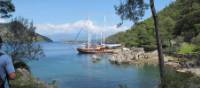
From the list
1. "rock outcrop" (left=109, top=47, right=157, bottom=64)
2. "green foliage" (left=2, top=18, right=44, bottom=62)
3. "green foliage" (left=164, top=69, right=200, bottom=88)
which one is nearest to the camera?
"green foliage" (left=164, top=69, right=200, bottom=88)

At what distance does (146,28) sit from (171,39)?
46.8ft

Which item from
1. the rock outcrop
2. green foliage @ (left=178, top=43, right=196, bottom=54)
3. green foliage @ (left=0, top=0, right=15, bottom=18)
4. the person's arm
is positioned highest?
green foliage @ (left=0, top=0, right=15, bottom=18)

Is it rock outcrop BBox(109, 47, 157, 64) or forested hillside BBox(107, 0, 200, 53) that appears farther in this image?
rock outcrop BBox(109, 47, 157, 64)

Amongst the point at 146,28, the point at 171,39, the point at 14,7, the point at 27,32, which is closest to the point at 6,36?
the point at 27,32

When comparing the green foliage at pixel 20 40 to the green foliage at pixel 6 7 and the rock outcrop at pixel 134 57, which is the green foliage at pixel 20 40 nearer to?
the green foliage at pixel 6 7

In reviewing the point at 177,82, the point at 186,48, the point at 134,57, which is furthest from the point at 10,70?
the point at 134,57

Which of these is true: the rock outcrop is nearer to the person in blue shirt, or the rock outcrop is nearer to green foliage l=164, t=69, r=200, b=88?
green foliage l=164, t=69, r=200, b=88

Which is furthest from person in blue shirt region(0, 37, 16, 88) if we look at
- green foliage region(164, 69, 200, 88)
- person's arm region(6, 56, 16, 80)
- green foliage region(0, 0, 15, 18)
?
green foliage region(0, 0, 15, 18)

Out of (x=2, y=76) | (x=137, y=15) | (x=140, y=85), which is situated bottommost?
(x=140, y=85)

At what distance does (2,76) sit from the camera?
7043 millimetres

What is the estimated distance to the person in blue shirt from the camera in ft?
22.7

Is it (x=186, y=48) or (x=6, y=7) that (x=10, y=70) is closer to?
(x=6, y=7)

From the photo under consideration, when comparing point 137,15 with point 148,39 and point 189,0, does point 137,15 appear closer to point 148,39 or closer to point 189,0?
point 189,0

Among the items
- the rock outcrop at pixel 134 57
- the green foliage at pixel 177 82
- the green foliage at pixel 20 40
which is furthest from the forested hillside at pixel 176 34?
the green foliage at pixel 177 82
